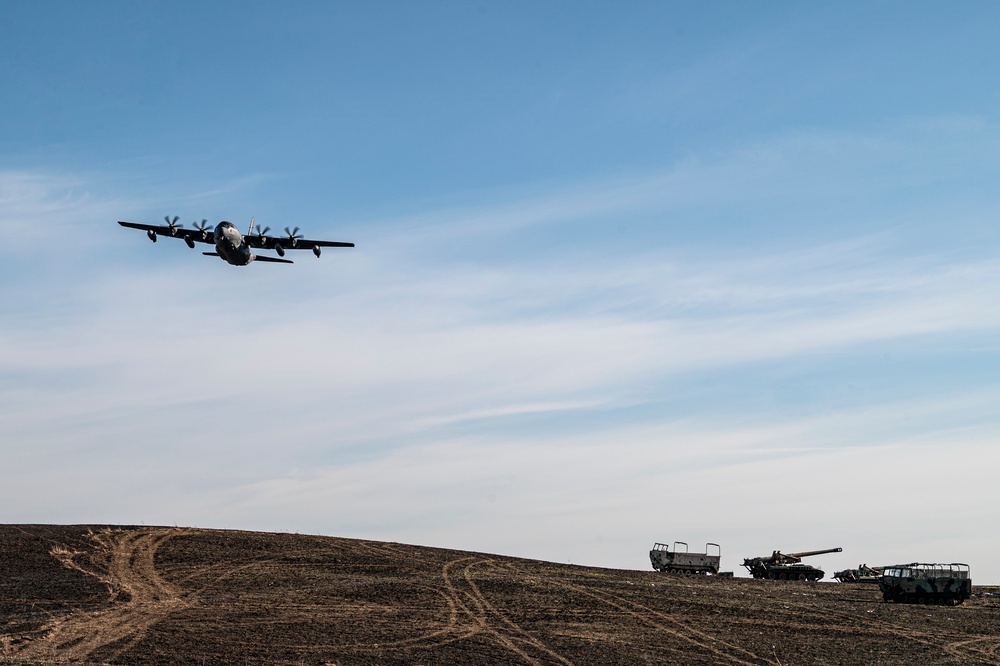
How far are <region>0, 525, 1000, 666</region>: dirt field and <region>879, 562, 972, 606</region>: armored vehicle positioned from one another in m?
1.13

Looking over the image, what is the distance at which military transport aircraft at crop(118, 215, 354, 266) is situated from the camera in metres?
60.1

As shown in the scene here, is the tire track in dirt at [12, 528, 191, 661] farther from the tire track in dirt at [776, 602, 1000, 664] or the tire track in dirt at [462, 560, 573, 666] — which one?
the tire track in dirt at [776, 602, 1000, 664]

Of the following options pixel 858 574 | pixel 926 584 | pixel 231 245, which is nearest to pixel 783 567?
pixel 858 574

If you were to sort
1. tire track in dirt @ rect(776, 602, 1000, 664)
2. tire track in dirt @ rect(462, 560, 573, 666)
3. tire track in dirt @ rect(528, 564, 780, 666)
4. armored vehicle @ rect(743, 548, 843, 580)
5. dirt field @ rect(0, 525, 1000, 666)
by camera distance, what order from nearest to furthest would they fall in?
dirt field @ rect(0, 525, 1000, 666)
tire track in dirt @ rect(462, 560, 573, 666)
tire track in dirt @ rect(528, 564, 780, 666)
tire track in dirt @ rect(776, 602, 1000, 664)
armored vehicle @ rect(743, 548, 843, 580)

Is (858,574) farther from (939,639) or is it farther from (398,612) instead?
(398,612)

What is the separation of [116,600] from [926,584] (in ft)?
136

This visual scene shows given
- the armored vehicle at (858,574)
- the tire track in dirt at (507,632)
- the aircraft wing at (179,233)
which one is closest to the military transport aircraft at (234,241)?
the aircraft wing at (179,233)

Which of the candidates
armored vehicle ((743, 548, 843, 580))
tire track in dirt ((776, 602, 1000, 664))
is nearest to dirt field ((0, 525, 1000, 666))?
tire track in dirt ((776, 602, 1000, 664))

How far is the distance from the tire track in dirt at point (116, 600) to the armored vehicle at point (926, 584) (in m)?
36.8

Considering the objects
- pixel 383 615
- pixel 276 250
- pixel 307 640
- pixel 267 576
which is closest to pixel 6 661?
pixel 307 640

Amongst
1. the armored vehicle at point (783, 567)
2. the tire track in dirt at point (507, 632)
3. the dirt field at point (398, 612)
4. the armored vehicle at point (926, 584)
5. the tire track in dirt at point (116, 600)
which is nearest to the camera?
the tire track in dirt at point (116, 600)

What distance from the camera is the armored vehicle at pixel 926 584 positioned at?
52938 mm

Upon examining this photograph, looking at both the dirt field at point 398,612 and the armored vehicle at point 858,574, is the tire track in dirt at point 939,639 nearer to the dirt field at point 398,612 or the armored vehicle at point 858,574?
the dirt field at point 398,612

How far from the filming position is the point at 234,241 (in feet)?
197
